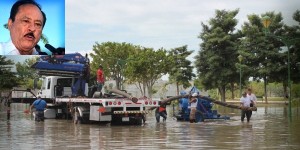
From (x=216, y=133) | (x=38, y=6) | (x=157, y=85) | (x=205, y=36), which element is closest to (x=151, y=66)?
(x=205, y=36)

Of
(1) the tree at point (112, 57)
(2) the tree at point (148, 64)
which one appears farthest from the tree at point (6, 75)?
(2) the tree at point (148, 64)

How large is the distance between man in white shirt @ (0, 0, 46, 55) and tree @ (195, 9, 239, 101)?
128ft

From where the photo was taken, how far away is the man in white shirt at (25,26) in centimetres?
2247

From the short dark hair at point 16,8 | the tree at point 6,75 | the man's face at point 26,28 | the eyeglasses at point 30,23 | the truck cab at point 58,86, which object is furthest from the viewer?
the tree at point 6,75

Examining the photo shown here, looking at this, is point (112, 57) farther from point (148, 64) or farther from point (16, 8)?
point (16, 8)

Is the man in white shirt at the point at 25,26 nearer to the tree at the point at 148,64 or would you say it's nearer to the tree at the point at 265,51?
the tree at the point at 265,51

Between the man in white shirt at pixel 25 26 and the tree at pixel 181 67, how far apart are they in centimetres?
4408

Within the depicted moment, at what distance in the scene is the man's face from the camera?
886 inches

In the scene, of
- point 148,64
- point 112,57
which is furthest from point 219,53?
point 112,57

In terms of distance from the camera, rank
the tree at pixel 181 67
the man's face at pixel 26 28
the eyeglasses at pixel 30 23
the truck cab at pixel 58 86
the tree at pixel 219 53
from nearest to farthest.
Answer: the eyeglasses at pixel 30 23 < the man's face at pixel 26 28 < the truck cab at pixel 58 86 < the tree at pixel 219 53 < the tree at pixel 181 67

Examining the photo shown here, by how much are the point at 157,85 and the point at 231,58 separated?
212 ft

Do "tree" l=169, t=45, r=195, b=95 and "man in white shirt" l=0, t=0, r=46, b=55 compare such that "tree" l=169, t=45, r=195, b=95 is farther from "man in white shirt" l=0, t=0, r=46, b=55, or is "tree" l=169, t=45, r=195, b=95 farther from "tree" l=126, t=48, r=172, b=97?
"man in white shirt" l=0, t=0, r=46, b=55

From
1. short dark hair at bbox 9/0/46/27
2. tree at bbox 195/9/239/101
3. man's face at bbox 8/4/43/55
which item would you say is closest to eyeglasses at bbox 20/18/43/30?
man's face at bbox 8/4/43/55

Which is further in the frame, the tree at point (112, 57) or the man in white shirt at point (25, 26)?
the tree at point (112, 57)
